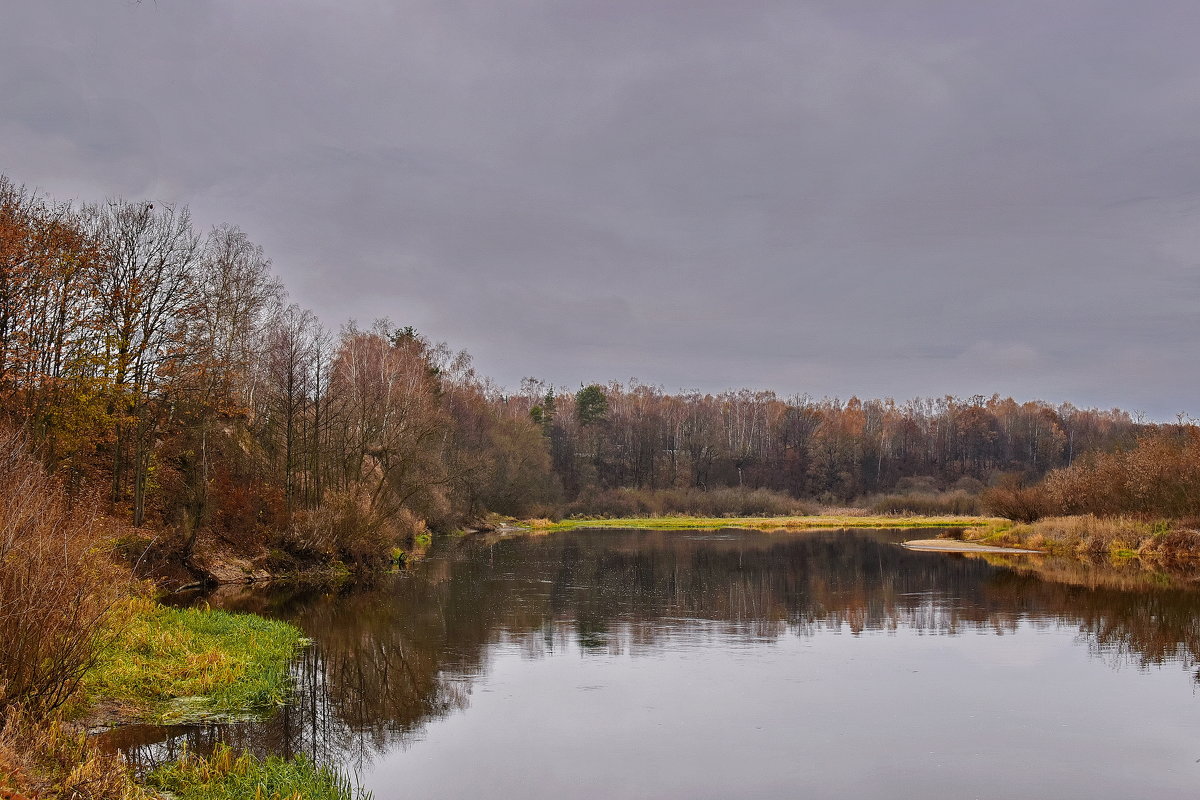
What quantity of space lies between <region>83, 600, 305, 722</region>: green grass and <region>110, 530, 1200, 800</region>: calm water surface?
638mm

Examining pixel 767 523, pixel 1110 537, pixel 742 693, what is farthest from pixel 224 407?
pixel 767 523

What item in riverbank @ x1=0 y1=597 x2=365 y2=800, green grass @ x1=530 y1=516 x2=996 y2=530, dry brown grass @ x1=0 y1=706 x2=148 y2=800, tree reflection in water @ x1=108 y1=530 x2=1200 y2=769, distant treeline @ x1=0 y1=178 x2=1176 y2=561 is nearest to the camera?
dry brown grass @ x1=0 y1=706 x2=148 y2=800

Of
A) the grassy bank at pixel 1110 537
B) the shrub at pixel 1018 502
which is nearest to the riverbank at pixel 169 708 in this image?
the grassy bank at pixel 1110 537

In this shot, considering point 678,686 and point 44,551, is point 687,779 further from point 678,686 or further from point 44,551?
point 44,551

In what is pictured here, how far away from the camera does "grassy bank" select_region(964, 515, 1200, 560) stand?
38969mm

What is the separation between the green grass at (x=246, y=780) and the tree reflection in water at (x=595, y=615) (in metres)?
1.01

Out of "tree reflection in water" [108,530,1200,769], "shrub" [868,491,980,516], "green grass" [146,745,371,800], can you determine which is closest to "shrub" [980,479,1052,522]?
"tree reflection in water" [108,530,1200,769]

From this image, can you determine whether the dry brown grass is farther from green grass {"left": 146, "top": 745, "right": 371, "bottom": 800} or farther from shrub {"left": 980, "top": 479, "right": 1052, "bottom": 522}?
shrub {"left": 980, "top": 479, "right": 1052, "bottom": 522}

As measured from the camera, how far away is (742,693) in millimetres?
15398

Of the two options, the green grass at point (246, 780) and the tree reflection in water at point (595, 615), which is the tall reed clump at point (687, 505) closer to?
the tree reflection in water at point (595, 615)

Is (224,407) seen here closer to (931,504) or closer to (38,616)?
(38,616)

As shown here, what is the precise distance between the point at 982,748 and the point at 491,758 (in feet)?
21.7

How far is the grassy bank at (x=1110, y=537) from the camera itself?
39.0 meters

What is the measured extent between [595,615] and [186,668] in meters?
12.4
